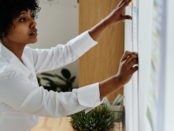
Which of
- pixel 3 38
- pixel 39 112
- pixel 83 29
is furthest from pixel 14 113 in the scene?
pixel 83 29

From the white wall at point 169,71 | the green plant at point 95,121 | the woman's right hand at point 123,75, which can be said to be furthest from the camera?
the green plant at point 95,121

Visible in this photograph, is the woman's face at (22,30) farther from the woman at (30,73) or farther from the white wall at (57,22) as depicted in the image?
the white wall at (57,22)

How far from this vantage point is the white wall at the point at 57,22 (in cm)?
323

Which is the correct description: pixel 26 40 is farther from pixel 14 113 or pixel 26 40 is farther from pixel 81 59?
pixel 81 59

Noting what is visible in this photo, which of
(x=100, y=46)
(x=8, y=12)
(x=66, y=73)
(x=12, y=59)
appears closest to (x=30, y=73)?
(x=12, y=59)

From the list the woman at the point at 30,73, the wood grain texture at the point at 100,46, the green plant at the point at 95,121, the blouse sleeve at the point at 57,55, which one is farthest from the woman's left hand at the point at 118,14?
the wood grain texture at the point at 100,46

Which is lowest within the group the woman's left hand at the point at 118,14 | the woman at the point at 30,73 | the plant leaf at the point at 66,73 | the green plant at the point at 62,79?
the green plant at the point at 62,79

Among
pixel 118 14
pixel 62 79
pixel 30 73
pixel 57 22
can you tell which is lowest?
pixel 62 79

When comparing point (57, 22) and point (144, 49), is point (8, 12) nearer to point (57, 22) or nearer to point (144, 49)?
point (144, 49)

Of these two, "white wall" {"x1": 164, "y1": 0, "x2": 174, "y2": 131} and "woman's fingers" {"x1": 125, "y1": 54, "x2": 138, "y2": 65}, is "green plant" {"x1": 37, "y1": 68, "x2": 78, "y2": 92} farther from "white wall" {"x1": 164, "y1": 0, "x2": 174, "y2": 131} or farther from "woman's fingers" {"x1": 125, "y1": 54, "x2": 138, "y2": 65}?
"white wall" {"x1": 164, "y1": 0, "x2": 174, "y2": 131}

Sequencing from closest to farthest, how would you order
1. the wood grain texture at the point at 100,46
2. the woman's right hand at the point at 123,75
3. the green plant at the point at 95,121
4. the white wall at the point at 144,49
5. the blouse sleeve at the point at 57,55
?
the white wall at the point at 144,49
the woman's right hand at the point at 123,75
the blouse sleeve at the point at 57,55
the green plant at the point at 95,121
the wood grain texture at the point at 100,46

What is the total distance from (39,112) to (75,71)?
8.43ft

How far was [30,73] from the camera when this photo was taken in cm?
115

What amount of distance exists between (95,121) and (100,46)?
629 millimetres
